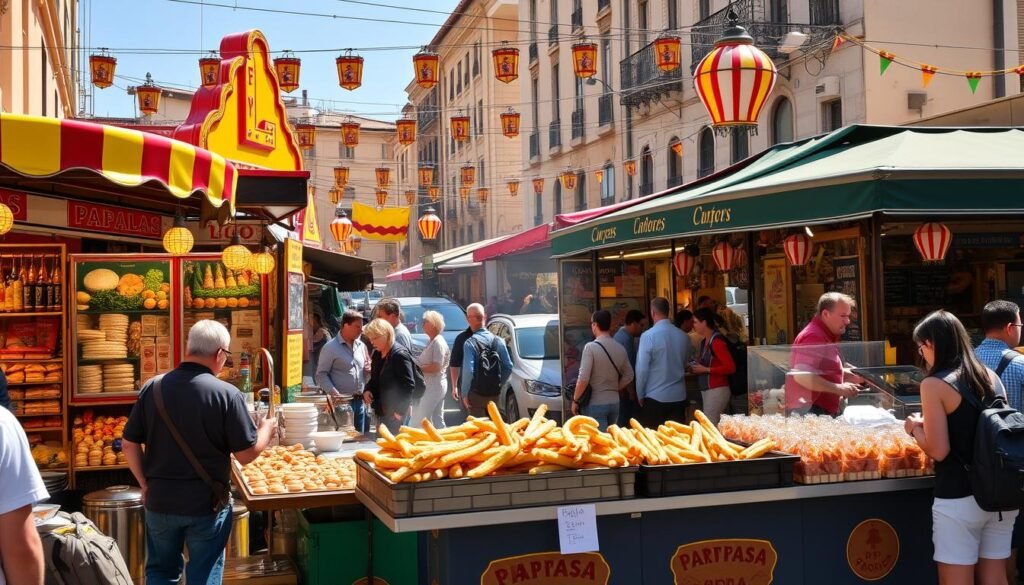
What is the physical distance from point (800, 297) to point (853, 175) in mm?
5377

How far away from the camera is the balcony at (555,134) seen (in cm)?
3888

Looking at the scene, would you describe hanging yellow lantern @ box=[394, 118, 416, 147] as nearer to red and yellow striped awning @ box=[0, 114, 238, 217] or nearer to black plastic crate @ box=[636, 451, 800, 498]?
red and yellow striped awning @ box=[0, 114, 238, 217]

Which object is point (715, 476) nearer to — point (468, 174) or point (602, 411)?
point (602, 411)

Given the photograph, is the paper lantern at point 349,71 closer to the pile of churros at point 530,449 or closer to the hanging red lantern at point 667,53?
the hanging red lantern at point 667,53

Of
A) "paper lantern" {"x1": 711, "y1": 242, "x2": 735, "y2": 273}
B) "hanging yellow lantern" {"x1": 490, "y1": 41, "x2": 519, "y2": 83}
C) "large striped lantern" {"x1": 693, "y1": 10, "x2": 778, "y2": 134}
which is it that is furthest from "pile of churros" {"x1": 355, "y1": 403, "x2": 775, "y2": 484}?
"hanging yellow lantern" {"x1": 490, "y1": 41, "x2": 519, "y2": 83}

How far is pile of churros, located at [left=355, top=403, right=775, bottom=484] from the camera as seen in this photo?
14.7 feet

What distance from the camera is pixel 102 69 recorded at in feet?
64.0

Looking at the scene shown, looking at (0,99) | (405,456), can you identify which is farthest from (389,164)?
(405,456)

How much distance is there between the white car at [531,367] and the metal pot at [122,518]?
702cm

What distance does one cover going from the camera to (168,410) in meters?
5.00

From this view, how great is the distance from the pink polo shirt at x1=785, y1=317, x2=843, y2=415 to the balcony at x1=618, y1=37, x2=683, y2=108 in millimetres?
22304

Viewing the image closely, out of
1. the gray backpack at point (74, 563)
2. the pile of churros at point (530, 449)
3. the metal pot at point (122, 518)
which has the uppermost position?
the pile of churros at point (530, 449)

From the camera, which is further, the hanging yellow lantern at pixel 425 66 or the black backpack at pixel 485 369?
the hanging yellow lantern at pixel 425 66

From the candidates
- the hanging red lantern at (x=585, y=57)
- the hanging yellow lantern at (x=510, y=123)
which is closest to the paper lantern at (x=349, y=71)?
the hanging red lantern at (x=585, y=57)
